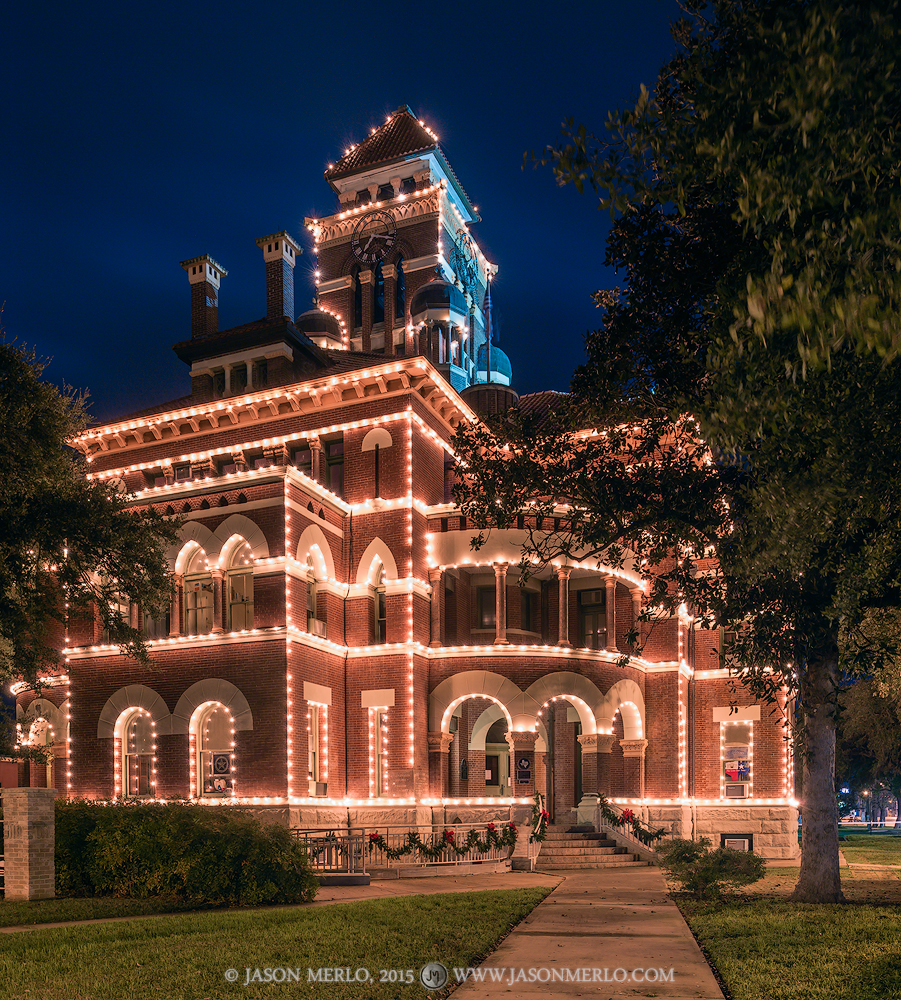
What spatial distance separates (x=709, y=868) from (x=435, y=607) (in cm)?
1401

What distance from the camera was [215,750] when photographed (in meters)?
26.7

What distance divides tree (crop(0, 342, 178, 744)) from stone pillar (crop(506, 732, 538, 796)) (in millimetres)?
10742

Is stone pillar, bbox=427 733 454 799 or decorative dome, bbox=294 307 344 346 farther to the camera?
decorative dome, bbox=294 307 344 346

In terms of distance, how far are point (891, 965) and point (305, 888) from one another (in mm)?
9579

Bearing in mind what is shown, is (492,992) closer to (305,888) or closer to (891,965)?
(891,965)

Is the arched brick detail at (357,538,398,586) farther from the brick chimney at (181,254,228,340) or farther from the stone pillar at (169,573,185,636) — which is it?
the brick chimney at (181,254,228,340)

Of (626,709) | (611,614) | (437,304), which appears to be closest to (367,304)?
(437,304)

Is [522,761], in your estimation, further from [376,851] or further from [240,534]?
[240,534]

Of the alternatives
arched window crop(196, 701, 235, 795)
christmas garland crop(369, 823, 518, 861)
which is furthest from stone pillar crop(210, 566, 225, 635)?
christmas garland crop(369, 823, 518, 861)

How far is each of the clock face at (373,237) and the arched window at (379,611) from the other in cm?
2328

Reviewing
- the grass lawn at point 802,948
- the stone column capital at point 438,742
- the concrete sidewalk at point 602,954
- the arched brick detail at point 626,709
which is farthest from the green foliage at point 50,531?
the grass lawn at point 802,948

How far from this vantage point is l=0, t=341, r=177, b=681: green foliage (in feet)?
67.5

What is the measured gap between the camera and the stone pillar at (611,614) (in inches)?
1192

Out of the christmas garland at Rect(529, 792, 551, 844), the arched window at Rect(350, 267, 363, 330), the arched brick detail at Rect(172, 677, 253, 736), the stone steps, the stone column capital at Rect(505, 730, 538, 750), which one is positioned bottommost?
the stone steps
